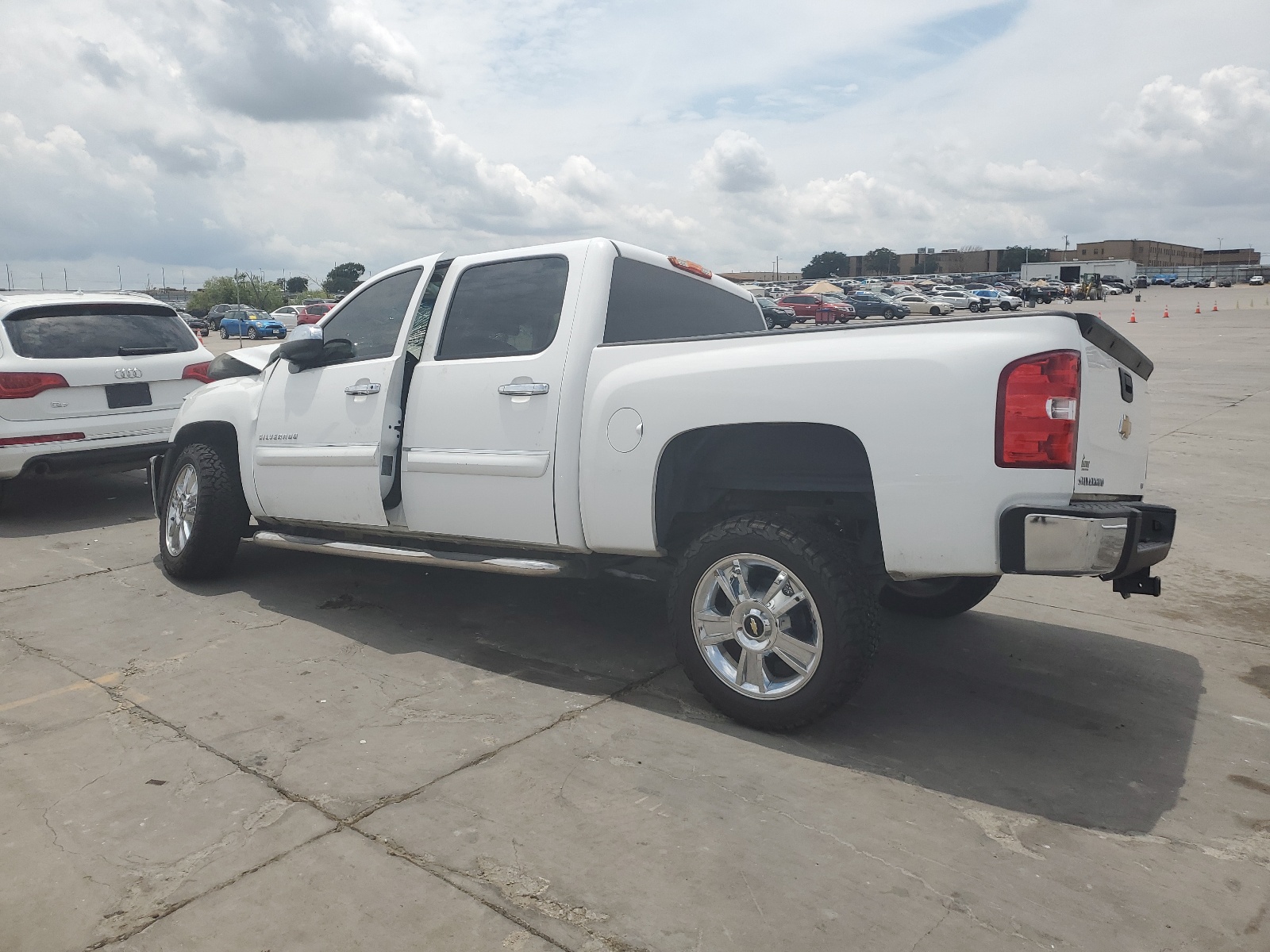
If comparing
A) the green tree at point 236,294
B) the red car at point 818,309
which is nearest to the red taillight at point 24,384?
the red car at point 818,309

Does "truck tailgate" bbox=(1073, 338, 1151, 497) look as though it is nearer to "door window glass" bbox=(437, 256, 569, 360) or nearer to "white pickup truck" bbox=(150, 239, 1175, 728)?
"white pickup truck" bbox=(150, 239, 1175, 728)

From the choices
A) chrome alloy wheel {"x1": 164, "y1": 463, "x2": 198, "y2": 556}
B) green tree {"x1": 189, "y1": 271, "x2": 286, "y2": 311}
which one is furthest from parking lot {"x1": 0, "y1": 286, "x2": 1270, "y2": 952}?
green tree {"x1": 189, "y1": 271, "x2": 286, "y2": 311}

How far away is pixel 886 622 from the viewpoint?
497 centimetres

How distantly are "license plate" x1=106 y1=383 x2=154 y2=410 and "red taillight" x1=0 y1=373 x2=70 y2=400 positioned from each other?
400mm

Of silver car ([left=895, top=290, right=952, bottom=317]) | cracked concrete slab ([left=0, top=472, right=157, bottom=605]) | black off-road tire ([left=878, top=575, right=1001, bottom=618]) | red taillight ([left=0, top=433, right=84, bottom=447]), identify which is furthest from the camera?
silver car ([left=895, top=290, right=952, bottom=317])

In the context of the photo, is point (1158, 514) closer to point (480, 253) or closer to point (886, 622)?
point (886, 622)

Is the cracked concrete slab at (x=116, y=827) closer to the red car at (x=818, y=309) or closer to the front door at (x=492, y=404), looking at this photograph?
the front door at (x=492, y=404)

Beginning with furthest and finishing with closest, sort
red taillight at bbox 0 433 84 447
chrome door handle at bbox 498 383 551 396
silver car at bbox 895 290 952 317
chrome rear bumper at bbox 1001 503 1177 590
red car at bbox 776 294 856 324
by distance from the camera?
silver car at bbox 895 290 952 317 → red car at bbox 776 294 856 324 → red taillight at bbox 0 433 84 447 → chrome door handle at bbox 498 383 551 396 → chrome rear bumper at bbox 1001 503 1177 590

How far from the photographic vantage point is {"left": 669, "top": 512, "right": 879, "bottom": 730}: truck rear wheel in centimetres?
334

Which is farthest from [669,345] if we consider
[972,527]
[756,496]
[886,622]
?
[886,622]

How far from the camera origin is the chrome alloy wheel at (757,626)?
345 centimetres

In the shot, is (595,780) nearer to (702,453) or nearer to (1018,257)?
(702,453)

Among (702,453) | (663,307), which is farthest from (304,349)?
(702,453)

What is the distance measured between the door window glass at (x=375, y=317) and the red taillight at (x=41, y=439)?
3333mm
